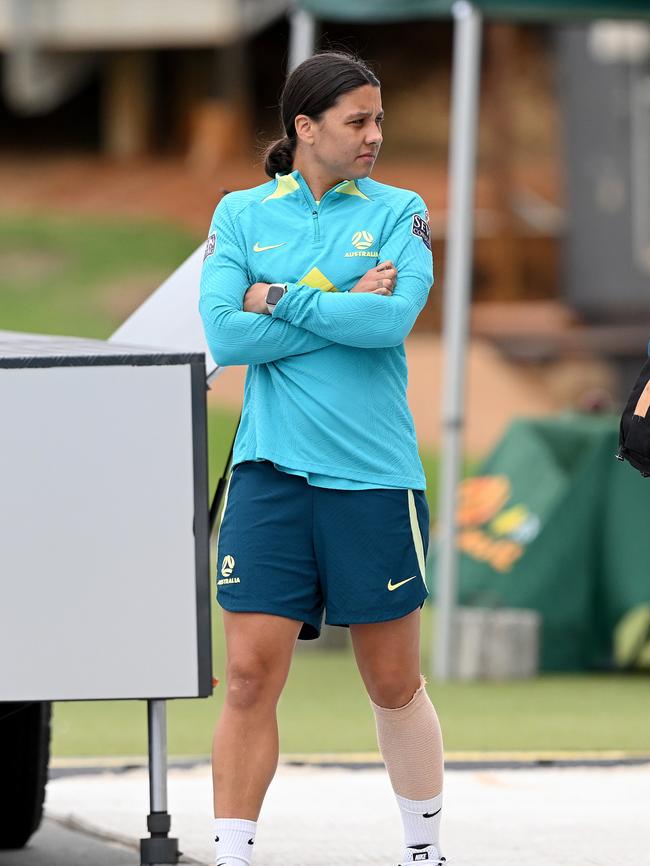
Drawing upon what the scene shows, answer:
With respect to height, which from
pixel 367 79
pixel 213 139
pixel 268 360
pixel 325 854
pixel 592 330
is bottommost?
pixel 325 854

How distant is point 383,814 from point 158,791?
138cm

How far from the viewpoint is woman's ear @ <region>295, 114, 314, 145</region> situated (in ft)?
13.8

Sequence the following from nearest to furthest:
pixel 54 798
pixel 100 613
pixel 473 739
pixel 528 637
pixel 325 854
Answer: pixel 100 613 < pixel 325 854 < pixel 54 798 < pixel 473 739 < pixel 528 637

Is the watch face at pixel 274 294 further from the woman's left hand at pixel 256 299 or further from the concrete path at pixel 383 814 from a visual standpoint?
the concrete path at pixel 383 814

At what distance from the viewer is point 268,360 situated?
4.11 meters

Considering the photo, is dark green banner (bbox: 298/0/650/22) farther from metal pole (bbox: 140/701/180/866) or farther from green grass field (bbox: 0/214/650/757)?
metal pole (bbox: 140/701/180/866)

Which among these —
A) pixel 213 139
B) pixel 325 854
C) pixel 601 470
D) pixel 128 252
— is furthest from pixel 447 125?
pixel 325 854

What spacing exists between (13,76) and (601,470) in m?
26.4

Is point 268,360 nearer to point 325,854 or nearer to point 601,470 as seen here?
point 325,854

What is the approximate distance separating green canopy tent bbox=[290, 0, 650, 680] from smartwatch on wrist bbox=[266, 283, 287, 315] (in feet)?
16.0

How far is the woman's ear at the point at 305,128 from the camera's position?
4.20m

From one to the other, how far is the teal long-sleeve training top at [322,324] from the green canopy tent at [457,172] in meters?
4.72

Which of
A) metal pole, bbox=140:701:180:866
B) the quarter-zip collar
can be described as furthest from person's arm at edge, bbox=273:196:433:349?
metal pole, bbox=140:701:180:866

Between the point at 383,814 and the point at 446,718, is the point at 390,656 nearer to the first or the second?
the point at 383,814
